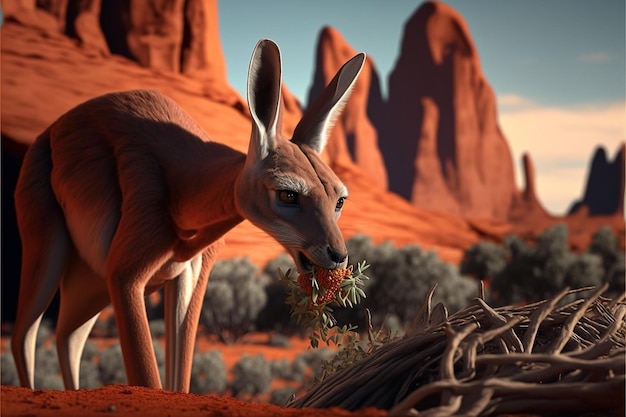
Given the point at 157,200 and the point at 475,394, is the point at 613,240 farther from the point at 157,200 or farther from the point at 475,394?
the point at 475,394

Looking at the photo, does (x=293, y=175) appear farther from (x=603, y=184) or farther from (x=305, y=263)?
(x=603, y=184)

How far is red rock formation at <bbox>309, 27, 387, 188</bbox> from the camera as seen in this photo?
3384 centimetres

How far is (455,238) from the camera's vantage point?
16.8 metres

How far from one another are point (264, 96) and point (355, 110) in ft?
107

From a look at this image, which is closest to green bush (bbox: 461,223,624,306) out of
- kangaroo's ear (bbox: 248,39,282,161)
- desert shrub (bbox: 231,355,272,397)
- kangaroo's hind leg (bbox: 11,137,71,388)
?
desert shrub (bbox: 231,355,272,397)

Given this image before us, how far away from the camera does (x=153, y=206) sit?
2.47 m

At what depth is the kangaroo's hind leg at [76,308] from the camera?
A: 2.96 m

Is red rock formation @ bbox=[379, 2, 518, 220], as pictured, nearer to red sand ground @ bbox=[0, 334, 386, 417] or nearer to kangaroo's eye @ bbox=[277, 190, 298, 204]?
kangaroo's eye @ bbox=[277, 190, 298, 204]

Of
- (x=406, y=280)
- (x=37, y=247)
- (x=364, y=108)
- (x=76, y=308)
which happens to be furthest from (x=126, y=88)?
(x=364, y=108)

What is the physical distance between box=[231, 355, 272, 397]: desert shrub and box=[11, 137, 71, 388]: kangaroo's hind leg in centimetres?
662

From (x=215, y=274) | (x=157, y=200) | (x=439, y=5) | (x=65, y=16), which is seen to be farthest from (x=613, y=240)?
(x=439, y=5)

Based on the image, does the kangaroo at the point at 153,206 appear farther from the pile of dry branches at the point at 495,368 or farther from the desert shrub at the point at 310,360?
the desert shrub at the point at 310,360

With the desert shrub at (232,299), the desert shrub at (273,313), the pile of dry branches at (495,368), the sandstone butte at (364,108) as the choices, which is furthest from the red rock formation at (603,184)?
the pile of dry branches at (495,368)

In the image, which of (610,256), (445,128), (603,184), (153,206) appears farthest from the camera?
(603,184)
